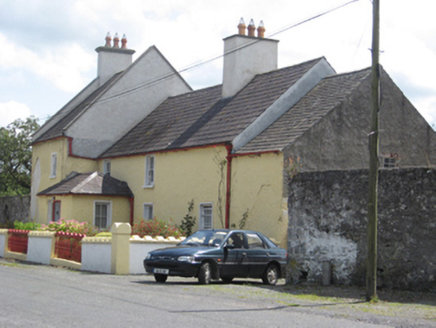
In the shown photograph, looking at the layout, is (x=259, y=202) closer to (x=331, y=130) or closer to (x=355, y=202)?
(x=331, y=130)

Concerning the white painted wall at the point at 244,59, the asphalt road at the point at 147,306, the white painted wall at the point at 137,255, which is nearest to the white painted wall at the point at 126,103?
the white painted wall at the point at 244,59

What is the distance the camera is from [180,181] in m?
27.4

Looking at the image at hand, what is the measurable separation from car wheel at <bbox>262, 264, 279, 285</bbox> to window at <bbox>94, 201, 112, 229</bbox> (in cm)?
1463

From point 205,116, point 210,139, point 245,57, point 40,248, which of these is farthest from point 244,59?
point 40,248

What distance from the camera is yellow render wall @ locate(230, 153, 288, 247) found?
2197 cm

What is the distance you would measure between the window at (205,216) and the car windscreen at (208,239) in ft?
26.5

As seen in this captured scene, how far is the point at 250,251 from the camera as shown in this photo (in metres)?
17.3

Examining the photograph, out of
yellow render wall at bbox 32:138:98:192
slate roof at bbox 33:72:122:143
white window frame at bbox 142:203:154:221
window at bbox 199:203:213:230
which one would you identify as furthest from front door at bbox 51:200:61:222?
window at bbox 199:203:213:230

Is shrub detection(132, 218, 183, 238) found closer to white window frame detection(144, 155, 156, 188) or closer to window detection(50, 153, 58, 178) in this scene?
white window frame detection(144, 155, 156, 188)

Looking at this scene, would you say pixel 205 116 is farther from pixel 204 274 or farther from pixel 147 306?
pixel 147 306

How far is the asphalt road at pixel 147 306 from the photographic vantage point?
31.2ft

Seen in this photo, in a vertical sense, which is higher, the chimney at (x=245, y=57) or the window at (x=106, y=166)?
the chimney at (x=245, y=57)

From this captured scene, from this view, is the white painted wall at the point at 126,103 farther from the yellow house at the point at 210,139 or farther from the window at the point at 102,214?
the window at the point at 102,214

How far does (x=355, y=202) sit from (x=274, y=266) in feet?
10.8
